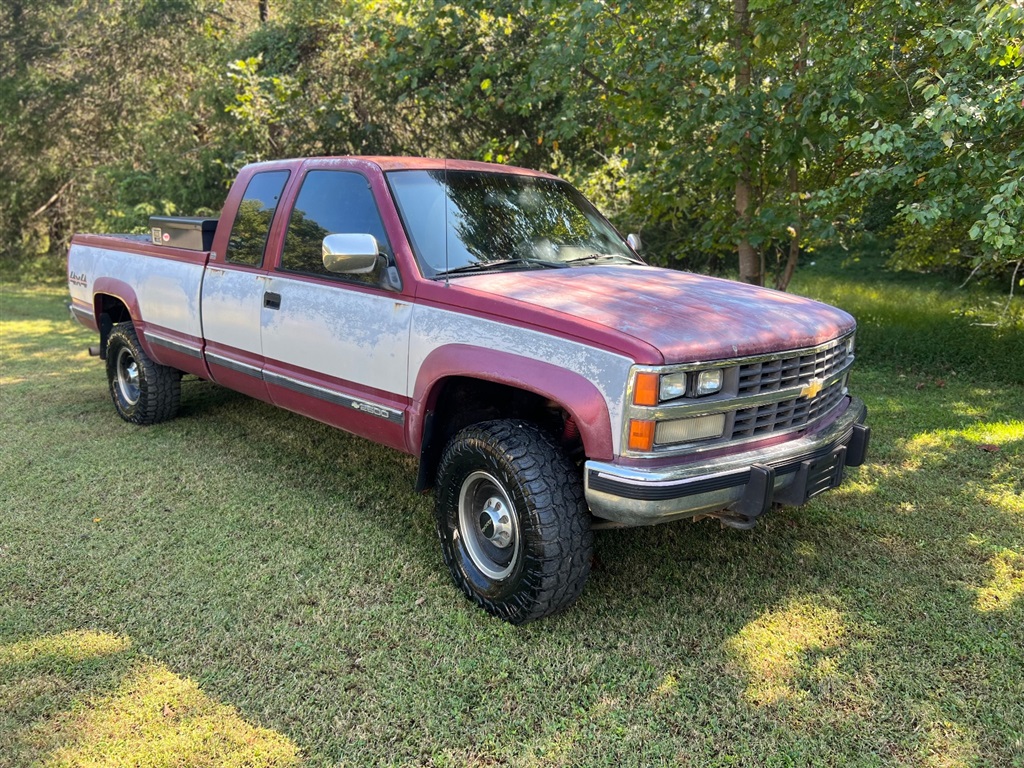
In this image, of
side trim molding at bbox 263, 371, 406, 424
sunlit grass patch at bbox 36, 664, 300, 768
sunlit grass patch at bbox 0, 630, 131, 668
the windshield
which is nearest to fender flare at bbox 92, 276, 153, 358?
side trim molding at bbox 263, 371, 406, 424

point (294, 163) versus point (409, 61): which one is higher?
point (409, 61)

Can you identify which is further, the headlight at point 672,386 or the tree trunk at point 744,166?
the tree trunk at point 744,166

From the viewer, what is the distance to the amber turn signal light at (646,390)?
2.76 m

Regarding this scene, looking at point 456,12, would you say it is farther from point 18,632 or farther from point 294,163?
point 18,632

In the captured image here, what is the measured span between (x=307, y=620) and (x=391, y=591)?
41cm

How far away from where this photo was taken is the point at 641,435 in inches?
111

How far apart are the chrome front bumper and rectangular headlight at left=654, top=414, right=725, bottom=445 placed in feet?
0.33

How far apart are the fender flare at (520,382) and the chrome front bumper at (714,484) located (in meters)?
0.13

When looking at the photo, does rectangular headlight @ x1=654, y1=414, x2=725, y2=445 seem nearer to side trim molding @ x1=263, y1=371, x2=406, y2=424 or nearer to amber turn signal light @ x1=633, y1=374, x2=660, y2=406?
amber turn signal light @ x1=633, y1=374, x2=660, y2=406

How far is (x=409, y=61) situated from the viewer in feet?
28.9

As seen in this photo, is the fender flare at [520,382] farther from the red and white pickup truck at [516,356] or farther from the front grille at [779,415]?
the front grille at [779,415]

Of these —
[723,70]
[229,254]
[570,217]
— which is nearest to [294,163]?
[229,254]

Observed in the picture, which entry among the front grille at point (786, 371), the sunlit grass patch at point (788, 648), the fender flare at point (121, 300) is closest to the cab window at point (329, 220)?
the front grille at point (786, 371)

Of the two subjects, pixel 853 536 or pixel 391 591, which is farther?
pixel 853 536
